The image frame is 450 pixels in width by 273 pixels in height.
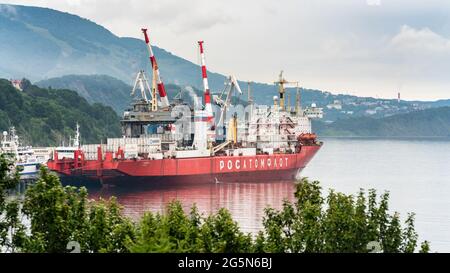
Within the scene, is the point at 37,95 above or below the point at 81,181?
above

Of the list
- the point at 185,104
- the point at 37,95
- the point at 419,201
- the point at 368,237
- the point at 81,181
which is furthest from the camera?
the point at 37,95

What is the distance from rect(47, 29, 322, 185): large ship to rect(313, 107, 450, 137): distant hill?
96.9m

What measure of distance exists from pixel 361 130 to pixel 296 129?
102 m

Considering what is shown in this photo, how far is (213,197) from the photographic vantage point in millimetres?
34875

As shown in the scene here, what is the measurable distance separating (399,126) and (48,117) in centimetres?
10087

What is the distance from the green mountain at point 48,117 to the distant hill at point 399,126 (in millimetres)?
82449

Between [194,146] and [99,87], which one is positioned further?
[99,87]

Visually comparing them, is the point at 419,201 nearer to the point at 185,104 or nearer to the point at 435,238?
the point at 435,238

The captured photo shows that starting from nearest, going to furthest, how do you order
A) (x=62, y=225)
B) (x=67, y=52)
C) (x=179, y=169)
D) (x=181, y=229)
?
(x=181, y=229) < (x=62, y=225) < (x=179, y=169) < (x=67, y=52)

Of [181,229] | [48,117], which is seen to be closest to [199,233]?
[181,229]

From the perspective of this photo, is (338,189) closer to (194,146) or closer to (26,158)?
(194,146)

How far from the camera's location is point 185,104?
150 feet
